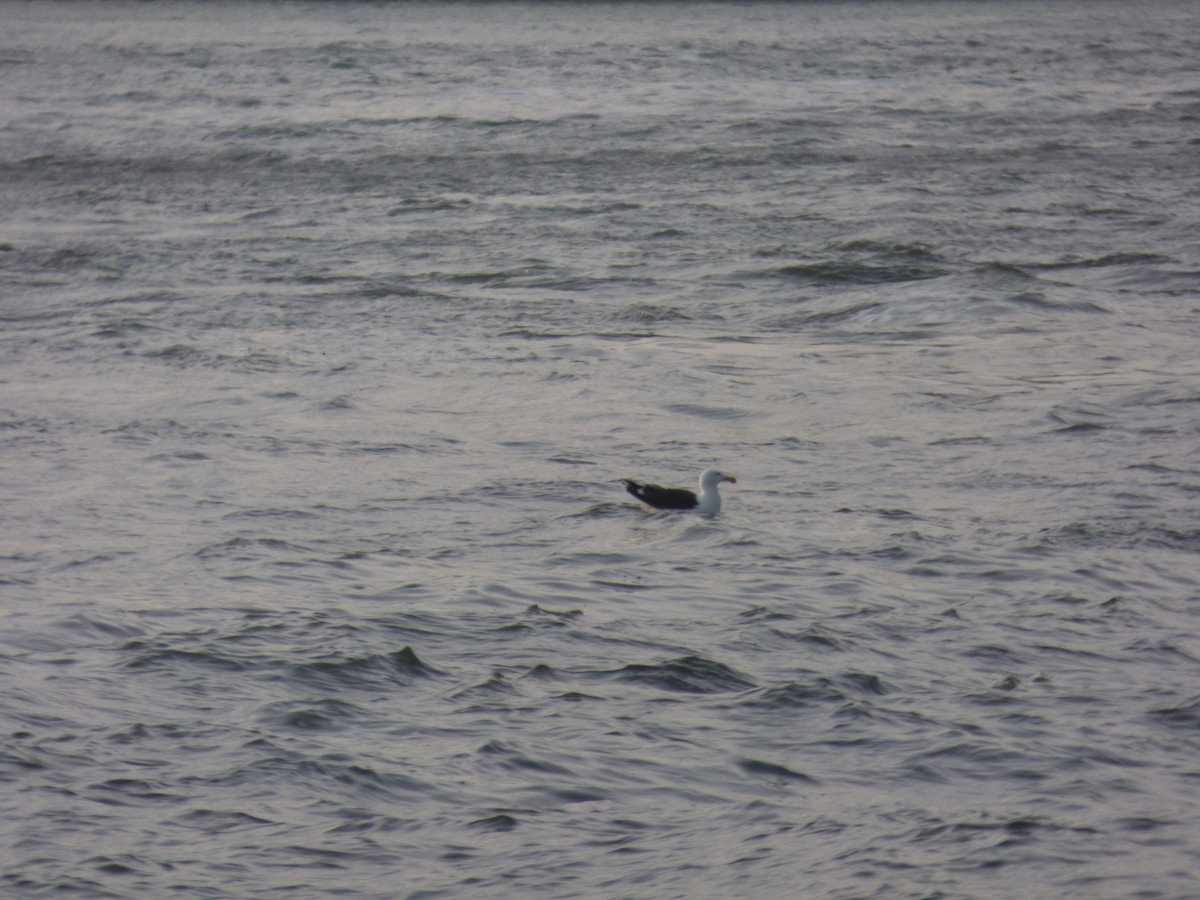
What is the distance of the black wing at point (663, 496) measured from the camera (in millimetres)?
11867

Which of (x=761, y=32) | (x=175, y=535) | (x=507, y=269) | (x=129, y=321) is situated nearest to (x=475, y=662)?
(x=175, y=535)

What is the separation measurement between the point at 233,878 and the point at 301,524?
4854 mm

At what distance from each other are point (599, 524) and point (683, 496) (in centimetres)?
60

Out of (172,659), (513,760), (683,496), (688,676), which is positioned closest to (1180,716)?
(688,676)

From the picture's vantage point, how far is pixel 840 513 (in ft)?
39.6

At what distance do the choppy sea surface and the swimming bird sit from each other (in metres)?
0.11

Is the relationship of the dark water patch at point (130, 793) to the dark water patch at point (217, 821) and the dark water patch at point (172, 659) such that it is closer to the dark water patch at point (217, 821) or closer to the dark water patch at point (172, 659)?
the dark water patch at point (217, 821)

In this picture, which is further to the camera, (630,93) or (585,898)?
(630,93)

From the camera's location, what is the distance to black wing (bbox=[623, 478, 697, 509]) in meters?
11.9

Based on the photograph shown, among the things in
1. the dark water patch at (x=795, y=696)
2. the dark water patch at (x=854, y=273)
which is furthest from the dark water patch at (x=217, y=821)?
the dark water patch at (x=854, y=273)

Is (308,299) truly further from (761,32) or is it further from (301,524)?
(761,32)

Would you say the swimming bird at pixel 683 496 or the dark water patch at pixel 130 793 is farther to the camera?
the swimming bird at pixel 683 496

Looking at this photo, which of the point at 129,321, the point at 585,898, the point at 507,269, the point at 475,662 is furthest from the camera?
the point at 507,269

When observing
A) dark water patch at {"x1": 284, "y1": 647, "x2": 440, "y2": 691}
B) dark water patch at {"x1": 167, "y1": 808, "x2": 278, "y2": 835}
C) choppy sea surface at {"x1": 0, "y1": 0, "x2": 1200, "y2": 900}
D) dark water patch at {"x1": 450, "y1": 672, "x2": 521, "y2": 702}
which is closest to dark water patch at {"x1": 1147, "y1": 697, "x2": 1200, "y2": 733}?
choppy sea surface at {"x1": 0, "y1": 0, "x2": 1200, "y2": 900}
